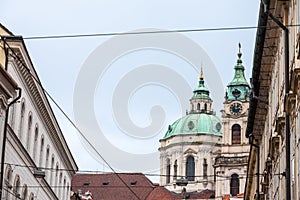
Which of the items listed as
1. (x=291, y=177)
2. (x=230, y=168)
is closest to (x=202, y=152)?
(x=230, y=168)

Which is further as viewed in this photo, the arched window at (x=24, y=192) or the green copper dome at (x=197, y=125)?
the green copper dome at (x=197, y=125)

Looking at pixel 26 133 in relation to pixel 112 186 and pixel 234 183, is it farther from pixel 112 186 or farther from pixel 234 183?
pixel 112 186

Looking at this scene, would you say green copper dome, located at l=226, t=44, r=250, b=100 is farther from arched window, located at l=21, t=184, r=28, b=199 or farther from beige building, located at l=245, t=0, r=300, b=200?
beige building, located at l=245, t=0, r=300, b=200

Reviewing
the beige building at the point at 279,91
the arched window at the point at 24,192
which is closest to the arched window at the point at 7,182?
the arched window at the point at 24,192

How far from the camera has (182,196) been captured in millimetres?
140875

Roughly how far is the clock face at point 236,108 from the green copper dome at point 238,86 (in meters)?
1.30

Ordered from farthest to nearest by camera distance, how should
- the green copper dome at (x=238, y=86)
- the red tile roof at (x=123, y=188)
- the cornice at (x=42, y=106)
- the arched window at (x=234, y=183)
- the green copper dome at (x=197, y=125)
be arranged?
the green copper dome at (x=197, y=125) < the red tile roof at (x=123, y=188) < the green copper dome at (x=238, y=86) < the arched window at (x=234, y=183) < the cornice at (x=42, y=106)

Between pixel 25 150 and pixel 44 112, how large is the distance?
5221 millimetres

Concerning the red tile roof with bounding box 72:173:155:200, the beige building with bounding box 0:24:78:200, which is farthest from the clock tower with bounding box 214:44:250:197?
the beige building with bounding box 0:24:78:200

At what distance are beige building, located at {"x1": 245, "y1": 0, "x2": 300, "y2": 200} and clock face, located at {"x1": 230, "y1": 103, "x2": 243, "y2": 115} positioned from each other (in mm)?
94386

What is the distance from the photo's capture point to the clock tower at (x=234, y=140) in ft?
410

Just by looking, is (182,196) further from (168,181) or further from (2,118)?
(2,118)

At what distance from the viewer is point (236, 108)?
13275 cm

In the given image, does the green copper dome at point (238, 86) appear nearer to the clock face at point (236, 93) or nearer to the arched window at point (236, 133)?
the clock face at point (236, 93)
